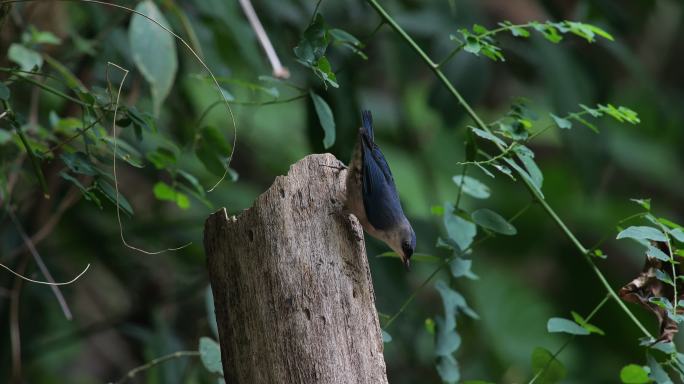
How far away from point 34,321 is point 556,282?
5.07 m

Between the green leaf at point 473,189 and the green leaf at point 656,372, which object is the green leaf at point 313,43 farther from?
the green leaf at point 656,372

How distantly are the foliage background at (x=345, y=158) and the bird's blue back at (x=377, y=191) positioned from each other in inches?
19.9

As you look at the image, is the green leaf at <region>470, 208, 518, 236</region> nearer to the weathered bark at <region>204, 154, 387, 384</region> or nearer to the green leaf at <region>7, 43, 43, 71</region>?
the weathered bark at <region>204, 154, 387, 384</region>

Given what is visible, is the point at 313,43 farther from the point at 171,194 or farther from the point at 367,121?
the point at 171,194

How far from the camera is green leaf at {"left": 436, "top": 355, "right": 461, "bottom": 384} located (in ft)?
7.98

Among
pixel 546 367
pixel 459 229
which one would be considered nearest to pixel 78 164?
pixel 459 229

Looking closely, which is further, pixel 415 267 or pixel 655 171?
pixel 655 171

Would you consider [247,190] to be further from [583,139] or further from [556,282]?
[556,282]

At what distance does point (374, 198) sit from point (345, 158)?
1.08 meters

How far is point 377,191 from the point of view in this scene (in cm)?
217

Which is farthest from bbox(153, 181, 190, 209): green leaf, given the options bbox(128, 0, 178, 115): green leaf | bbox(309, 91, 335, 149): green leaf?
bbox(309, 91, 335, 149): green leaf

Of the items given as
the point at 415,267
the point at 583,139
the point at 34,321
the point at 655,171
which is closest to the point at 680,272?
the point at 583,139

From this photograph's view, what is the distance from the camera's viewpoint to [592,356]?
639cm

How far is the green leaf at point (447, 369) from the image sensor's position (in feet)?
7.98
